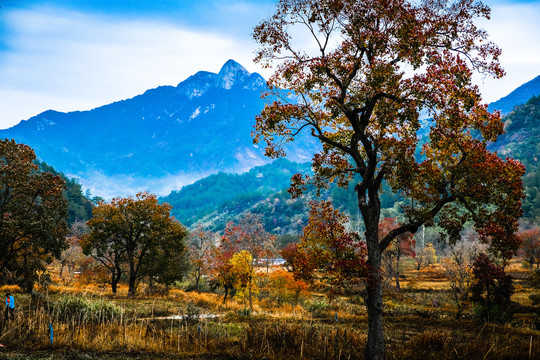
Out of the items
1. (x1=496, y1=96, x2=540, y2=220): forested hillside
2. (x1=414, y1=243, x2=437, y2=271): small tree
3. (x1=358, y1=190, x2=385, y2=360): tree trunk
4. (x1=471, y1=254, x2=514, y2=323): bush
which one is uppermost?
(x1=496, y1=96, x2=540, y2=220): forested hillside

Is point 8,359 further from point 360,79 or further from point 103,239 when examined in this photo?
point 103,239

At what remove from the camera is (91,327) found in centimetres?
1310

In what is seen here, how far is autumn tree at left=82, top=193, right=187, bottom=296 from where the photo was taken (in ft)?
108

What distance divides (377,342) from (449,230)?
13.0 feet

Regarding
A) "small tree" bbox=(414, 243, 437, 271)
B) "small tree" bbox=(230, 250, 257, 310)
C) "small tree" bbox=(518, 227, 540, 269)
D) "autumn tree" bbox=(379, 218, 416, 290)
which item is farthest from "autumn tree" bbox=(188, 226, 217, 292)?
"small tree" bbox=(518, 227, 540, 269)

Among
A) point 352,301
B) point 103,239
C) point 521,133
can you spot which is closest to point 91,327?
point 103,239

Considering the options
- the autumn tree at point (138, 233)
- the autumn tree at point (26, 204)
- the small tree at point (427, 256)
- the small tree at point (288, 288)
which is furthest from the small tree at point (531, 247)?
the autumn tree at point (26, 204)

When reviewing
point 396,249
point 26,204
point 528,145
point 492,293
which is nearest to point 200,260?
point 26,204

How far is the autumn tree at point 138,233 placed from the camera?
32875 mm

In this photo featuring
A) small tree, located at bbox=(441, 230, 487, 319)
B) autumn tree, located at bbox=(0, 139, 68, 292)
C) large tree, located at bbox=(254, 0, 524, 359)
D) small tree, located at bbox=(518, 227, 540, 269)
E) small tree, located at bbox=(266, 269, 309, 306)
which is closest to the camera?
large tree, located at bbox=(254, 0, 524, 359)

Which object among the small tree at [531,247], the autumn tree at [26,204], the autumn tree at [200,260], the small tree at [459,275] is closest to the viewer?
the autumn tree at [26,204]

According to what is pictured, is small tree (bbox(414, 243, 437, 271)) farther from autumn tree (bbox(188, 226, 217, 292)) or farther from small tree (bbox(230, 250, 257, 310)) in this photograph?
small tree (bbox(230, 250, 257, 310))

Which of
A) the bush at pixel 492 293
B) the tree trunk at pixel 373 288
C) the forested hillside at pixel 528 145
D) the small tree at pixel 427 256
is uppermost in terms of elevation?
the forested hillside at pixel 528 145

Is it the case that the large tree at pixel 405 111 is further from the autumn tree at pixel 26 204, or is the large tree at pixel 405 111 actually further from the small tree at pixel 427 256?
the small tree at pixel 427 256
